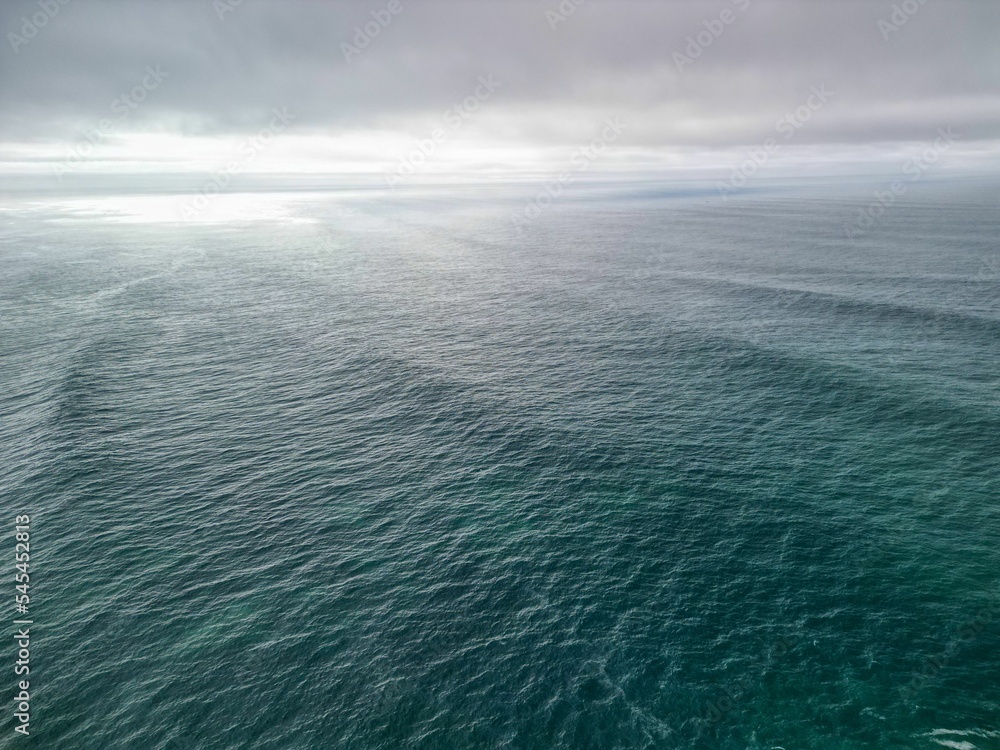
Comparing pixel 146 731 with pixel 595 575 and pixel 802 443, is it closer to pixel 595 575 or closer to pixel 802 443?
pixel 595 575

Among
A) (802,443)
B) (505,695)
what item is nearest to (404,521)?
(505,695)

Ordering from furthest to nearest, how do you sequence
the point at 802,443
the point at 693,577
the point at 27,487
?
the point at 802,443, the point at 27,487, the point at 693,577

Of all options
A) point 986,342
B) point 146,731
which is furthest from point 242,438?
point 986,342

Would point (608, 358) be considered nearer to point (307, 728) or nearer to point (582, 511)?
point (582, 511)

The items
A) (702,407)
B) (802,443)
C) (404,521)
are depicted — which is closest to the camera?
(404,521)

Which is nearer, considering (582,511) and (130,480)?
(582,511)

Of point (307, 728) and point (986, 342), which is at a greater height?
point (986, 342)
